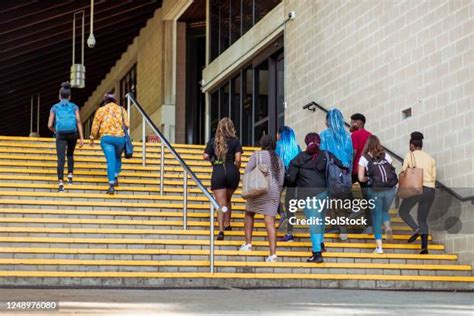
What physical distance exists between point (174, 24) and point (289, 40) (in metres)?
9.75

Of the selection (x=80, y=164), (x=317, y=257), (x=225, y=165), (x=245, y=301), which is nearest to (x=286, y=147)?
(x=225, y=165)

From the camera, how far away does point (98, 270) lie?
11.9 metres

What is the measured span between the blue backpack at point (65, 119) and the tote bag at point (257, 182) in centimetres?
333

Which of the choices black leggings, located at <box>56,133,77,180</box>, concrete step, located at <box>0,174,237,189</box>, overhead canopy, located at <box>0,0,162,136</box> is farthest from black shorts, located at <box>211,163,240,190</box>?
overhead canopy, located at <box>0,0,162,136</box>

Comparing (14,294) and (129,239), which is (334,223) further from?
(14,294)

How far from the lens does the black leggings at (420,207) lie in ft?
43.3

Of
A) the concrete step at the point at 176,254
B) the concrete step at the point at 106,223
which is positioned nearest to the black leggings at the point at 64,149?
the concrete step at the point at 106,223

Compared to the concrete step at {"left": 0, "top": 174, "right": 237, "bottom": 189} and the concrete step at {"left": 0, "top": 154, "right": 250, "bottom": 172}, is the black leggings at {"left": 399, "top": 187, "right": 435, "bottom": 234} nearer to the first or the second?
the concrete step at {"left": 0, "top": 174, "right": 237, "bottom": 189}

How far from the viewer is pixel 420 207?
13.3 metres

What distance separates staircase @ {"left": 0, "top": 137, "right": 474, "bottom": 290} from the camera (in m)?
11.8

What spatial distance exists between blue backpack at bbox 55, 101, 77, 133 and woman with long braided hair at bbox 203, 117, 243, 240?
2268mm

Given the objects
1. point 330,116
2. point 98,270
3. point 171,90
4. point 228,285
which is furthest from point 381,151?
point 171,90

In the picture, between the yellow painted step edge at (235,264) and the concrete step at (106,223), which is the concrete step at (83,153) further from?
the yellow painted step edge at (235,264)

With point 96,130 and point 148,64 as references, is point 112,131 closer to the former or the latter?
point 96,130
